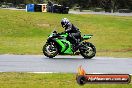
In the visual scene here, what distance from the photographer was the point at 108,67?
55.5 ft

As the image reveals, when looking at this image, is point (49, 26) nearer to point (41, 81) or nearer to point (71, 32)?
point (71, 32)

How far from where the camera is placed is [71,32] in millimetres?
20094

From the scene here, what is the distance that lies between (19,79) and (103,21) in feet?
127

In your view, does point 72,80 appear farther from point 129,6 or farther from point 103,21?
point 129,6

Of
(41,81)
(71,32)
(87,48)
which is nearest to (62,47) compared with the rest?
(71,32)

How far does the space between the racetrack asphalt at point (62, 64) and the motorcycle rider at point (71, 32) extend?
73 cm

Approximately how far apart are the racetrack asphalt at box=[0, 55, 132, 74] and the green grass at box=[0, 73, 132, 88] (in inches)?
49.8

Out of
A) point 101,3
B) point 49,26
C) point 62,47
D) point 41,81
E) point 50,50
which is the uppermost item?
point 41,81

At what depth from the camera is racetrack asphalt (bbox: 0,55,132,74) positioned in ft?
51.7

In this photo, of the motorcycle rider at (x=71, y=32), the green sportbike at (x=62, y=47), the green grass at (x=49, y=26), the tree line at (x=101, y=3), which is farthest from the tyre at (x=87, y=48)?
the tree line at (x=101, y=3)

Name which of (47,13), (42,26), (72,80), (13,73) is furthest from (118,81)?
(47,13)

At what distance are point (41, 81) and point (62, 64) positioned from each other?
15.0 ft

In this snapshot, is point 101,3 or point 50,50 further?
point 101,3

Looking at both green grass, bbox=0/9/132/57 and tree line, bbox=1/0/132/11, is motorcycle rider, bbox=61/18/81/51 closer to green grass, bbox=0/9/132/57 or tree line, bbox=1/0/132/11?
green grass, bbox=0/9/132/57
